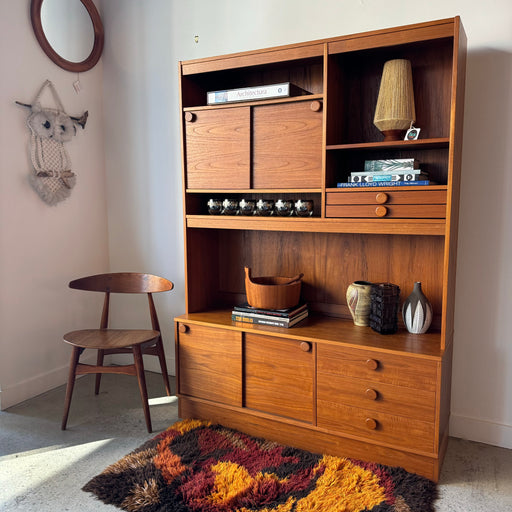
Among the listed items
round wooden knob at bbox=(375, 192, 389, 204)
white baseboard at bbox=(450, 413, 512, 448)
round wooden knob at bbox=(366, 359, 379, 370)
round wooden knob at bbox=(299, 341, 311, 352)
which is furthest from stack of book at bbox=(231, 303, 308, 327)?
white baseboard at bbox=(450, 413, 512, 448)

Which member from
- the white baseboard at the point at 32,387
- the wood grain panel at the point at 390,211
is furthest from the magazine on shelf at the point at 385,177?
the white baseboard at the point at 32,387

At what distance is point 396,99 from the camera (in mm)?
1986

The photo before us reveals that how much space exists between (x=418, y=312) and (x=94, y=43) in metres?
2.43

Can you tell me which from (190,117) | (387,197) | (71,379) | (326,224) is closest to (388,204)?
(387,197)

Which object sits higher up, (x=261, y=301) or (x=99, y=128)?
(x=99, y=128)

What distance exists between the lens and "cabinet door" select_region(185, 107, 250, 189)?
2.21 metres

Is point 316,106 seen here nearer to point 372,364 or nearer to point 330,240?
point 330,240

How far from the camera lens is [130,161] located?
9.86ft

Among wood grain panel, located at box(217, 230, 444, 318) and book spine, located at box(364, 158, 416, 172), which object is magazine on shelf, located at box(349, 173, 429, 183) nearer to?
book spine, located at box(364, 158, 416, 172)

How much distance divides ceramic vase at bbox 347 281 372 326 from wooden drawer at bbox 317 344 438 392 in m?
0.26

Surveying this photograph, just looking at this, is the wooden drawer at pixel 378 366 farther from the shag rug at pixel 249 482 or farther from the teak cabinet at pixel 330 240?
the shag rug at pixel 249 482

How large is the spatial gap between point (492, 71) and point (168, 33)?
175 cm

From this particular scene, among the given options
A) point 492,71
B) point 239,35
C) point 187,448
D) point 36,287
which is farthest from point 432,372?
point 36,287

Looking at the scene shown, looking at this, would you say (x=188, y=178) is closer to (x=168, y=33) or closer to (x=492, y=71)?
(x=168, y=33)
